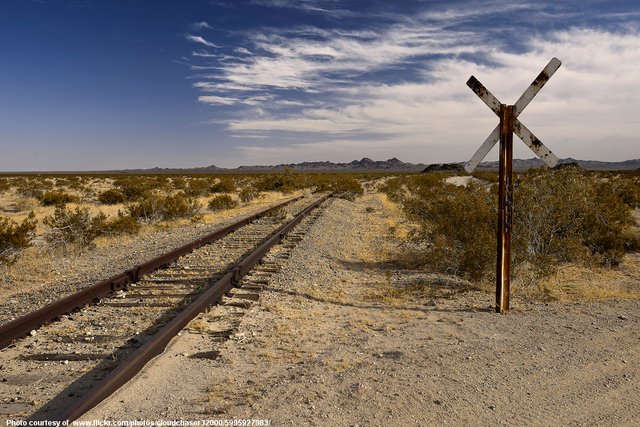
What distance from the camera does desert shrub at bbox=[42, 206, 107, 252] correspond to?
14625mm

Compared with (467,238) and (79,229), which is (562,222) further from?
(79,229)

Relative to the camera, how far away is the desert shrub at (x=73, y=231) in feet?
48.0

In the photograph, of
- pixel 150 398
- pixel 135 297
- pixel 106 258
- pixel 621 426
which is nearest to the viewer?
pixel 621 426

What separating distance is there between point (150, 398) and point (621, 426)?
384 centimetres

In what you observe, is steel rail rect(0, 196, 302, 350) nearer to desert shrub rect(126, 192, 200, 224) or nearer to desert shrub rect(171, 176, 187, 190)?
desert shrub rect(126, 192, 200, 224)

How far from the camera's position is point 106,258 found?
12297 mm

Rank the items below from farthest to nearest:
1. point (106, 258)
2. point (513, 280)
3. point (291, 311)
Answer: point (106, 258), point (513, 280), point (291, 311)

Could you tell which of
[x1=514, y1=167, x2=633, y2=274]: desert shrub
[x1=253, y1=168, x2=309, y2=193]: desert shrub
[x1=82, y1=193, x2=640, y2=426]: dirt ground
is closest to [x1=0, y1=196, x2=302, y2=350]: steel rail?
[x1=82, y1=193, x2=640, y2=426]: dirt ground

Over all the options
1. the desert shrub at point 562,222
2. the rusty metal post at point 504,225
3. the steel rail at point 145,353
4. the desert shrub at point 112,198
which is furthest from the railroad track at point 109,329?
the desert shrub at point 112,198

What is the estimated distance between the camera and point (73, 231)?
1506 cm

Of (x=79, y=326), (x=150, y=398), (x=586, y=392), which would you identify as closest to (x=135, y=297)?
(x=79, y=326)

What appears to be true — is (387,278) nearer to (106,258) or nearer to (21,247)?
(106,258)

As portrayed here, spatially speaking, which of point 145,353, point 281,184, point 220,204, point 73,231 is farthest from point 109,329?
point 281,184

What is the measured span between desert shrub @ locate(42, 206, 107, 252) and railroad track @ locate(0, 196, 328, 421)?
212 inches
